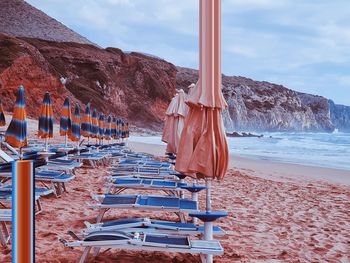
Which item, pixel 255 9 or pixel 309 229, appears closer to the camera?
pixel 309 229

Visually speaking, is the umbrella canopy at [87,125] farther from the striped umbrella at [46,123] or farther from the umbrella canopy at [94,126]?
the striped umbrella at [46,123]

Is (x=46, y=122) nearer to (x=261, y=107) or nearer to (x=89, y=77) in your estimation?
(x=89, y=77)

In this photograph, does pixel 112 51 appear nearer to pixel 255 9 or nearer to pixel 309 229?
pixel 255 9

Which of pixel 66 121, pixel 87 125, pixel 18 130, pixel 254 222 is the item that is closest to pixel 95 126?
pixel 87 125

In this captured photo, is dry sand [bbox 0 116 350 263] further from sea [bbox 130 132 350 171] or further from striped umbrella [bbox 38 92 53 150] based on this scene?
sea [bbox 130 132 350 171]

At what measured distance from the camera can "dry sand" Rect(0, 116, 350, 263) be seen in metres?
4.14

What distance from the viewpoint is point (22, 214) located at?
173cm

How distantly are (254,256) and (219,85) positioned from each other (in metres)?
1.82

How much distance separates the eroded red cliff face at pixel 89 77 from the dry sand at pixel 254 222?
26.3m

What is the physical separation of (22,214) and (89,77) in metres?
51.8

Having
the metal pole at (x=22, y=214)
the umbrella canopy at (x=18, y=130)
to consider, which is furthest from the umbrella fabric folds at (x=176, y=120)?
the metal pole at (x=22, y=214)

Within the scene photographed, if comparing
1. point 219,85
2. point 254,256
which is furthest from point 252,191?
point 219,85

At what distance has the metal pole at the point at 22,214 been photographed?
172cm

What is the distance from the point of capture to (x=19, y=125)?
6.29 metres
